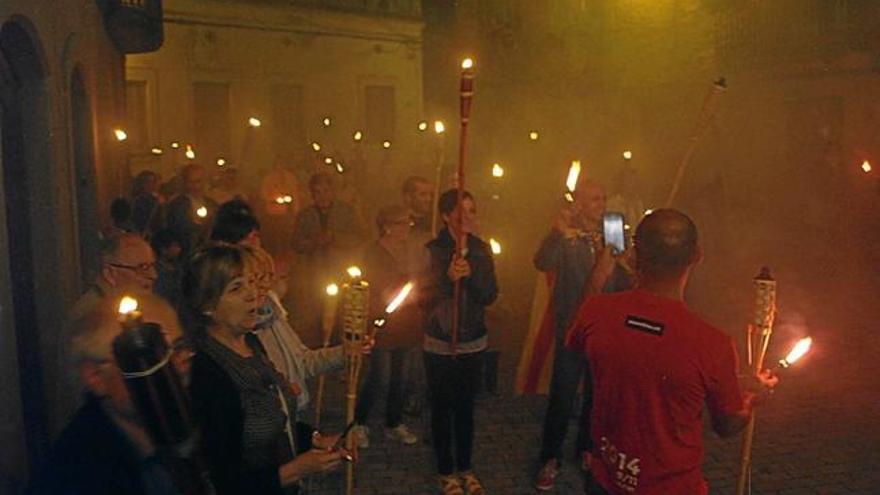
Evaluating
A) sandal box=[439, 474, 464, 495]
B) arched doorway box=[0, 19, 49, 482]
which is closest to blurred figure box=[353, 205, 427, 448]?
sandal box=[439, 474, 464, 495]

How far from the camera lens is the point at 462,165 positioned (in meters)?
5.65

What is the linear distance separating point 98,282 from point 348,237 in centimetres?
502

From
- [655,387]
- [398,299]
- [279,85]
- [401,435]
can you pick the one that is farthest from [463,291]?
[279,85]

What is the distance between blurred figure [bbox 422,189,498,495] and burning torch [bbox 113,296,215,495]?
12.6 ft

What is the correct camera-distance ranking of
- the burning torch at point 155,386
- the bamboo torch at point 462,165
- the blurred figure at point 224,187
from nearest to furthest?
the burning torch at point 155,386, the bamboo torch at point 462,165, the blurred figure at point 224,187

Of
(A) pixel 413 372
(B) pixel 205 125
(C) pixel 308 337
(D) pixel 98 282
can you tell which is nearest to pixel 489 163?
(B) pixel 205 125

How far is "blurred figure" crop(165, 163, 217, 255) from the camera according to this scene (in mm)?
9742

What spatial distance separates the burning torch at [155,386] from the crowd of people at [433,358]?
68 mm

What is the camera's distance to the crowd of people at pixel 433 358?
3148mm

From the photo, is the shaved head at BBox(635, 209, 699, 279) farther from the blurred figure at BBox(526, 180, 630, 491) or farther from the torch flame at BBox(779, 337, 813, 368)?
the blurred figure at BBox(526, 180, 630, 491)

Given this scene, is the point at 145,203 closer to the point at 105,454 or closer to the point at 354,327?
the point at 354,327

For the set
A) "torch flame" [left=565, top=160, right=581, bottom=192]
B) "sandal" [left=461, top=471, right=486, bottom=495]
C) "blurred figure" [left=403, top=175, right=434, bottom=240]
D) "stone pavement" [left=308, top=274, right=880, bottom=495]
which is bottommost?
"stone pavement" [left=308, top=274, right=880, bottom=495]

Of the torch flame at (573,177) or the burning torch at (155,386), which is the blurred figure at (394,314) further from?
the burning torch at (155,386)

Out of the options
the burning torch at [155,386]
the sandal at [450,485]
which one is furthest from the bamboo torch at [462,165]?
the burning torch at [155,386]
